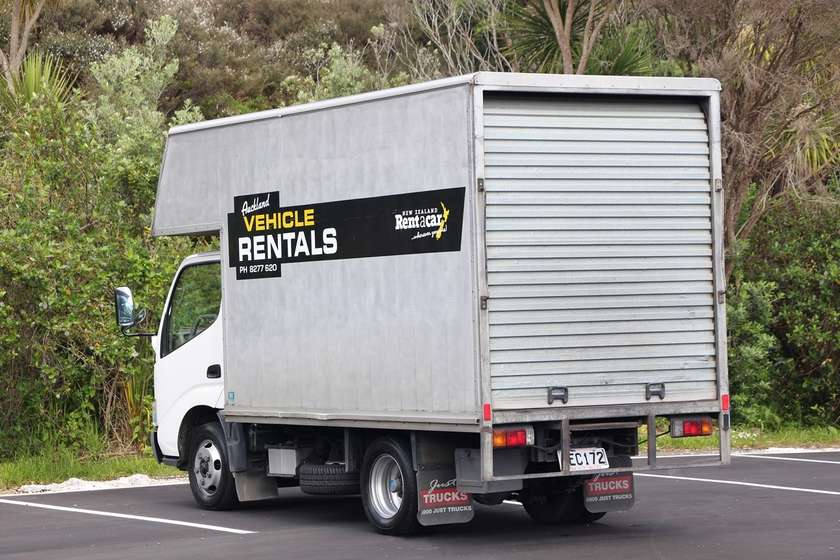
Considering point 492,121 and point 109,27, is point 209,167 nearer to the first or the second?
point 492,121

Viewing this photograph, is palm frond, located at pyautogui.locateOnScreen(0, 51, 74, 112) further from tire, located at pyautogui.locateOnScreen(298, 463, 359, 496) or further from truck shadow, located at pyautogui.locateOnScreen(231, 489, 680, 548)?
tire, located at pyautogui.locateOnScreen(298, 463, 359, 496)

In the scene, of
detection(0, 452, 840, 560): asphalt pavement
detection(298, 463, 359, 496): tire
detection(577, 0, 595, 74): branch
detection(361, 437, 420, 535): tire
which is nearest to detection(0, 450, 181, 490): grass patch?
detection(0, 452, 840, 560): asphalt pavement

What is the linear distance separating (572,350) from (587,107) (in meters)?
1.82

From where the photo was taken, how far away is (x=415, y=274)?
11031 mm

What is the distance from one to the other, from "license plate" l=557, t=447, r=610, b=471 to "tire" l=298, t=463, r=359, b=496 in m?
2.16

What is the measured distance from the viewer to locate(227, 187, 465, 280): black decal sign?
10797 mm

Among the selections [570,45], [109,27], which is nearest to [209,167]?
[570,45]

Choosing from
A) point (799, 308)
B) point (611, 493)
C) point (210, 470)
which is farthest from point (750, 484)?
point (799, 308)

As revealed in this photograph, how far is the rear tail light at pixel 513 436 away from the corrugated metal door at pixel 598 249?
168 millimetres

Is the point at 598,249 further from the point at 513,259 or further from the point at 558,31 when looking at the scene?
the point at 558,31

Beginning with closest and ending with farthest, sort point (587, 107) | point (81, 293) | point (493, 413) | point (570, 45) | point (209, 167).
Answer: point (493, 413) < point (587, 107) < point (209, 167) < point (81, 293) < point (570, 45)

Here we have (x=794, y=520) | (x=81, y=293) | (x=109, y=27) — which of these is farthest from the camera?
(x=109, y=27)

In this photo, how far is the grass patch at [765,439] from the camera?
60.9 ft

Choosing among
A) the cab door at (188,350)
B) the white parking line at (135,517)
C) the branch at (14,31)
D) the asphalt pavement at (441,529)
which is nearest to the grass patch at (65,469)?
the asphalt pavement at (441,529)
